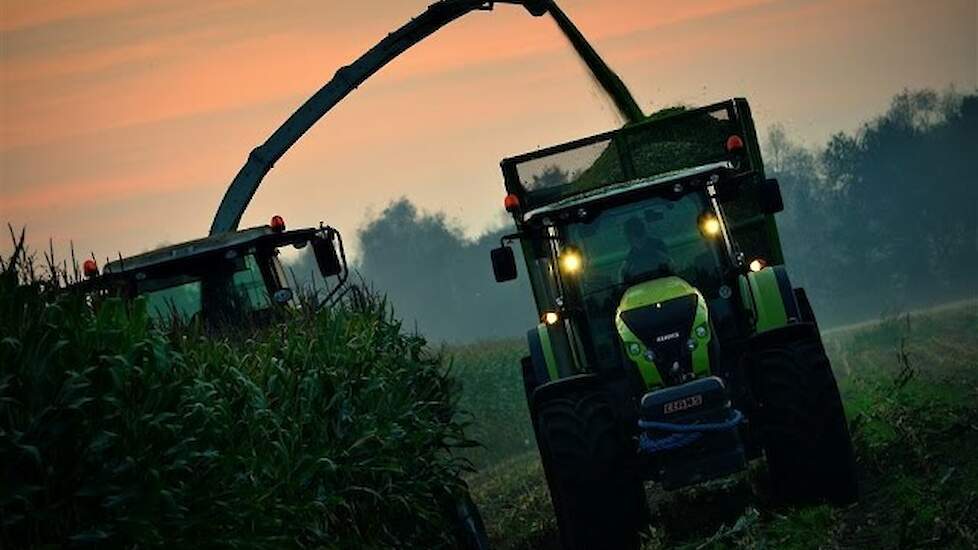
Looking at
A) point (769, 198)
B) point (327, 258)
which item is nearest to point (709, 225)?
point (769, 198)

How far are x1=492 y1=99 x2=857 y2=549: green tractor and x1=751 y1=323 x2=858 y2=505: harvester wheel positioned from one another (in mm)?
10

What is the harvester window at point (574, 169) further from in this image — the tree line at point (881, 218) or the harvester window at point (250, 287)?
the tree line at point (881, 218)

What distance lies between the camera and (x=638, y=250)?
1281cm

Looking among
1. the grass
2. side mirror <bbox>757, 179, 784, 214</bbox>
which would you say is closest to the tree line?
the grass

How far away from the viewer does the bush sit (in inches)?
308

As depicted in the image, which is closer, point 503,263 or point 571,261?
point 571,261

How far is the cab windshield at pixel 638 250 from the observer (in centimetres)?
1278

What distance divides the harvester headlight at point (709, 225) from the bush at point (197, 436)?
9.05 feet

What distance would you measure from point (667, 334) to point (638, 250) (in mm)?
994

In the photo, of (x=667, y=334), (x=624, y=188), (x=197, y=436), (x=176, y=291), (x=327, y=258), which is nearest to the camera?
(x=197, y=436)

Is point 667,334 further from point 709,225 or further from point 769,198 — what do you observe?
point 769,198

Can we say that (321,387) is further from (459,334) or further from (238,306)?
(459,334)

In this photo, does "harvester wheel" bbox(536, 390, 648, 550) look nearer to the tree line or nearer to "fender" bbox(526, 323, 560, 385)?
"fender" bbox(526, 323, 560, 385)

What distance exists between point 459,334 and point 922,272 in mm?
61070
